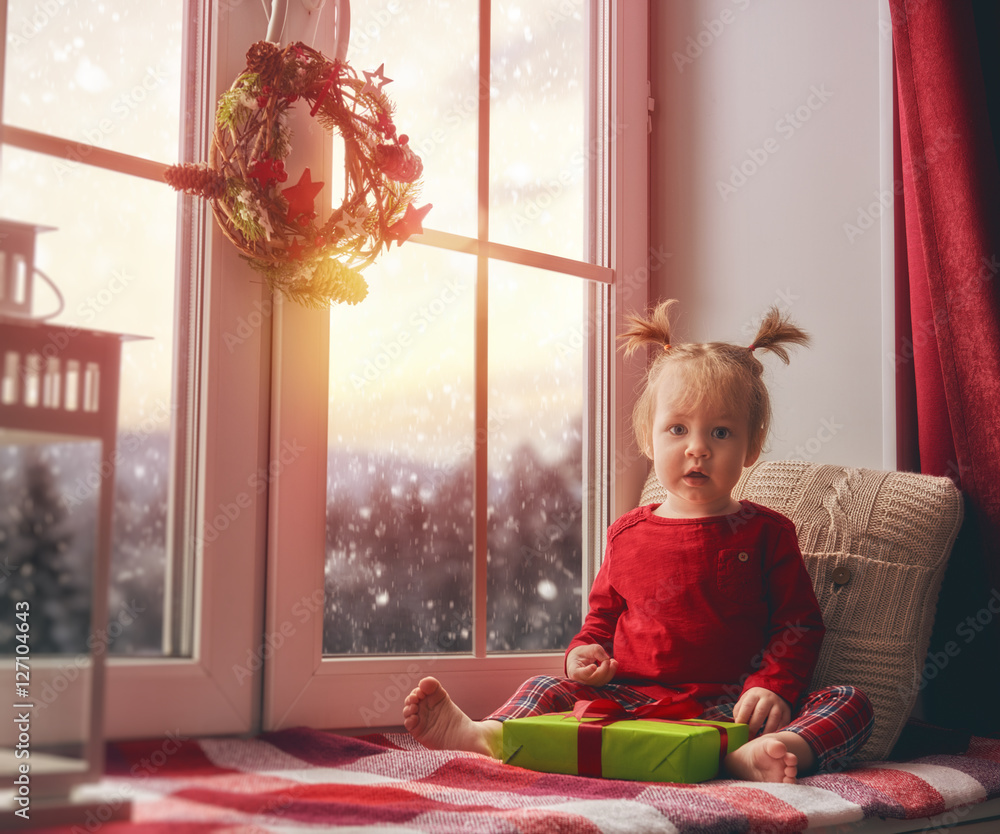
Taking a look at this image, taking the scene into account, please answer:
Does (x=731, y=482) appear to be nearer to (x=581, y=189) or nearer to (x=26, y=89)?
(x=581, y=189)

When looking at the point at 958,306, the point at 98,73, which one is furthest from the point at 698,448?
the point at 98,73

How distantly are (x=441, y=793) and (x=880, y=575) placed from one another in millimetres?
660

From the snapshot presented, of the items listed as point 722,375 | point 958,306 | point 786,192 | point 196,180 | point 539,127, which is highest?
point 539,127

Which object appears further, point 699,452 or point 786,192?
point 786,192

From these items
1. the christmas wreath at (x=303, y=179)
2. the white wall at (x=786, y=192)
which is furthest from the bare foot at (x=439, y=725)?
the white wall at (x=786, y=192)

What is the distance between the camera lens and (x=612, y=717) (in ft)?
3.37

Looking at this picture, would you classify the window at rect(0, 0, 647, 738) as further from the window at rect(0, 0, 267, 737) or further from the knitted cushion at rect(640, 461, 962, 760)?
the knitted cushion at rect(640, 461, 962, 760)

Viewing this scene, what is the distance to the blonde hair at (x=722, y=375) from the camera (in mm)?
1228

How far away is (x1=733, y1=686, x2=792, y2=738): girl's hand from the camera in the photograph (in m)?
1.04

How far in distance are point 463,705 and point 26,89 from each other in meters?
0.98

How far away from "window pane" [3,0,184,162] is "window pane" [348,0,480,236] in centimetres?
32

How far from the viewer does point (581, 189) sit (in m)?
1.67

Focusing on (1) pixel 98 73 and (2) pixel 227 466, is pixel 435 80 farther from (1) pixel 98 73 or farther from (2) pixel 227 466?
(2) pixel 227 466

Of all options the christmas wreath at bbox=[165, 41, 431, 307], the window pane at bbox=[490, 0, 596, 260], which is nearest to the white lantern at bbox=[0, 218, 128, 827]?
the christmas wreath at bbox=[165, 41, 431, 307]
